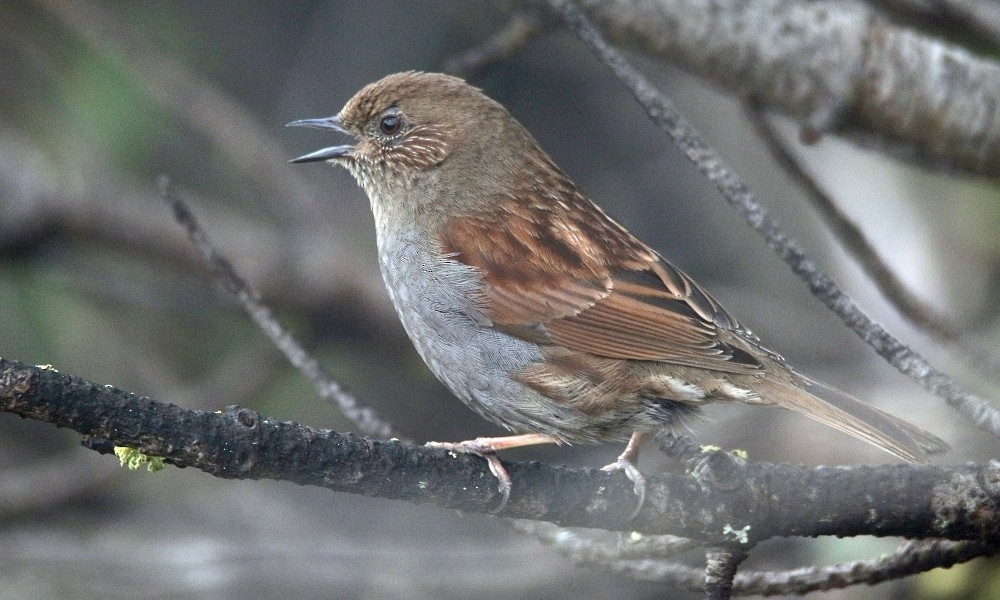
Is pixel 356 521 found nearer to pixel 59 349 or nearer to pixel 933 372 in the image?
pixel 59 349

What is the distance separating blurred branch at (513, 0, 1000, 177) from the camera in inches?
184

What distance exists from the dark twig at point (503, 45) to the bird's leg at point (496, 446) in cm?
161

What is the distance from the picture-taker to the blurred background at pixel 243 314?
19.6 ft

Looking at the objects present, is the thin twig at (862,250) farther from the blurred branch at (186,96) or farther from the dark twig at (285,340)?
the blurred branch at (186,96)

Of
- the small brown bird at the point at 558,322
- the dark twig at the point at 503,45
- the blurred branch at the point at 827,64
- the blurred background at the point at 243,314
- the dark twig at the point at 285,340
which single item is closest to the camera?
the dark twig at the point at 285,340

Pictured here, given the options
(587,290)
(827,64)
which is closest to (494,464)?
(587,290)

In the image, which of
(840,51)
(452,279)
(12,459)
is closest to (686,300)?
(452,279)

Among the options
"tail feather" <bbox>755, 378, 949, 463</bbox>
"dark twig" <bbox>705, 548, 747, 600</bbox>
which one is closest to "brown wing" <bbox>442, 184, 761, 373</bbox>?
"tail feather" <bbox>755, 378, 949, 463</bbox>

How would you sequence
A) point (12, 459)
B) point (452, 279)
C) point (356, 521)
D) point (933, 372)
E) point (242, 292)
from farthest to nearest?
point (356, 521) → point (12, 459) → point (452, 279) → point (242, 292) → point (933, 372)

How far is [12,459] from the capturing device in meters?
7.38

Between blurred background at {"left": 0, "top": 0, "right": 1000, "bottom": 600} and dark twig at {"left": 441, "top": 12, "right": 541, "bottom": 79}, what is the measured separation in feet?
2.97

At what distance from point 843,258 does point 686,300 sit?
10.2 feet

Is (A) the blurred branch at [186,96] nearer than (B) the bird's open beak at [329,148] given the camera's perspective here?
No

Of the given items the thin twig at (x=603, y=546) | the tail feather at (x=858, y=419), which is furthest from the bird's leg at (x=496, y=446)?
the tail feather at (x=858, y=419)
